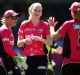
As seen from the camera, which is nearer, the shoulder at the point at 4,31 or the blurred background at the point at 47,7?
the shoulder at the point at 4,31

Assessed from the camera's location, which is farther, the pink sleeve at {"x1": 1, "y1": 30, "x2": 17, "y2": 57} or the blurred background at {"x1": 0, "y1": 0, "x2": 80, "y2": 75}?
the blurred background at {"x1": 0, "y1": 0, "x2": 80, "y2": 75}

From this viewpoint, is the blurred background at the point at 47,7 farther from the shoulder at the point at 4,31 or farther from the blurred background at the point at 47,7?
the shoulder at the point at 4,31

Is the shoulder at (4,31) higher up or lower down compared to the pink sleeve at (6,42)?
higher up

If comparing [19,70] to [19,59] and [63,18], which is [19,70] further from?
[63,18]

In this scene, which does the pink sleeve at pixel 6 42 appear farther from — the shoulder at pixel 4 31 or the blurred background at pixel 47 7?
the blurred background at pixel 47 7

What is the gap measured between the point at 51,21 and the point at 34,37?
0.39 metres

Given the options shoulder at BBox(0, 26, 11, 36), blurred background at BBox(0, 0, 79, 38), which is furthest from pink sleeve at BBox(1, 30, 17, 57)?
blurred background at BBox(0, 0, 79, 38)

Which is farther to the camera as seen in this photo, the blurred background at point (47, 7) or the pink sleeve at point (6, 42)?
the blurred background at point (47, 7)

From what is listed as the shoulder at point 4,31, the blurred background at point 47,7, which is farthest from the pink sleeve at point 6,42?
the blurred background at point 47,7

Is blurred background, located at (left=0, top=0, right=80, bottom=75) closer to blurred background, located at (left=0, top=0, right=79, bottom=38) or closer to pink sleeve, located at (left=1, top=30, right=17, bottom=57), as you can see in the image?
blurred background, located at (left=0, top=0, right=79, bottom=38)

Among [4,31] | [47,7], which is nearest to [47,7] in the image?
[47,7]

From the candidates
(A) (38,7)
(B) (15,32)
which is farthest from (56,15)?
A: (A) (38,7)

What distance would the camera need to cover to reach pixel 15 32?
10.5m

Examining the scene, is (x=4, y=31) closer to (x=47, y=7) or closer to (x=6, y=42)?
(x=6, y=42)
